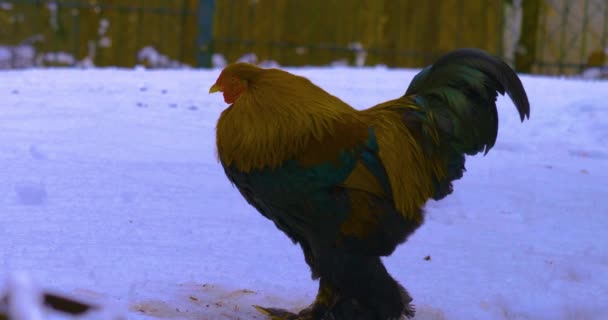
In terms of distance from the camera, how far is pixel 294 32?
10.6 metres

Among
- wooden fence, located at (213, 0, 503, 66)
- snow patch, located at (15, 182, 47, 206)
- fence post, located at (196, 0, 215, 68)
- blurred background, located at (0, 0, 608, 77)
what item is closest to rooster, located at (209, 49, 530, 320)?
snow patch, located at (15, 182, 47, 206)

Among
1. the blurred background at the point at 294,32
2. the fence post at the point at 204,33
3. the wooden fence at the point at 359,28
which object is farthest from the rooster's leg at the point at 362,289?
the wooden fence at the point at 359,28

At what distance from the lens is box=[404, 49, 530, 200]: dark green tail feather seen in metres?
3.07

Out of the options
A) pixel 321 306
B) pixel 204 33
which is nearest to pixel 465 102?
pixel 321 306

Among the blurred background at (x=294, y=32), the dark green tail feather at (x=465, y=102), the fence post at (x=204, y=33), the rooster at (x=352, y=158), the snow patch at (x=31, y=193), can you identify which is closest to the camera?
the rooster at (x=352, y=158)

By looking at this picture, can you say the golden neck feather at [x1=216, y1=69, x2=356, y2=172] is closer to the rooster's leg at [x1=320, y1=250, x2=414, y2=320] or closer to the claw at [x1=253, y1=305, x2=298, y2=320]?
the rooster's leg at [x1=320, y1=250, x2=414, y2=320]

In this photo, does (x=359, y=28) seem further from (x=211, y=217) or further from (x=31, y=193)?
(x=31, y=193)

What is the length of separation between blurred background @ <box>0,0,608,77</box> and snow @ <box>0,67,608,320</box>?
9.10 ft

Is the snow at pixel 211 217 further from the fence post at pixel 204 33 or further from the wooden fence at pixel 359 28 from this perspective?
the wooden fence at pixel 359 28

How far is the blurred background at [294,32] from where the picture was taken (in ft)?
34.1

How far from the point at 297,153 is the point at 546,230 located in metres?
2.59

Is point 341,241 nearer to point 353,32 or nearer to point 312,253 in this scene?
point 312,253

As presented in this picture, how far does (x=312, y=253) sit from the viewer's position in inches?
124

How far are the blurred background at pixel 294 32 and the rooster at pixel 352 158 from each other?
724 cm
